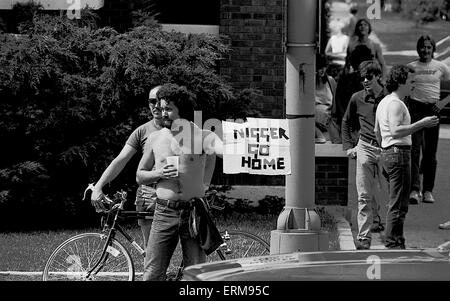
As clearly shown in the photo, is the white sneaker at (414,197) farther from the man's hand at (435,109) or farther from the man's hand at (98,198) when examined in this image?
the man's hand at (98,198)

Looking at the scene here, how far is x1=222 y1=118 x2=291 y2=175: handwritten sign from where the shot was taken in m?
7.86

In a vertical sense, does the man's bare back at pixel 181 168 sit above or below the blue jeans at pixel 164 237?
above

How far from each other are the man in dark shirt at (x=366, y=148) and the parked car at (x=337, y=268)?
5.59m

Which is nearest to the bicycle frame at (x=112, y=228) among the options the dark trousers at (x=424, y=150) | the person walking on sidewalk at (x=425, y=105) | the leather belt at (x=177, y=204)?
the leather belt at (x=177, y=204)

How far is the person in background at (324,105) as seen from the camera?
1560 cm

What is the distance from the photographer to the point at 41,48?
12.7m

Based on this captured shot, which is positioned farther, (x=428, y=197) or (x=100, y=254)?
(x=428, y=197)

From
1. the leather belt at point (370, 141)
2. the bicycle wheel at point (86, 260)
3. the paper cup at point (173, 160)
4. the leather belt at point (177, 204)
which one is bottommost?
the bicycle wheel at point (86, 260)

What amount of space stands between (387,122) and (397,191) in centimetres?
71

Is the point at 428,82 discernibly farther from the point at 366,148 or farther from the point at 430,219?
the point at 366,148

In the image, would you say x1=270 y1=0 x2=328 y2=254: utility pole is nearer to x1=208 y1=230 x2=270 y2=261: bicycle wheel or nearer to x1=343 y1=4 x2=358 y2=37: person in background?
x1=208 y1=230 x2=270 y2=261: bicycle wheel

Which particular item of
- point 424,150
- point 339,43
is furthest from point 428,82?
point 339,43

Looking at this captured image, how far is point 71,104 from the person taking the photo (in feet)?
41.5
